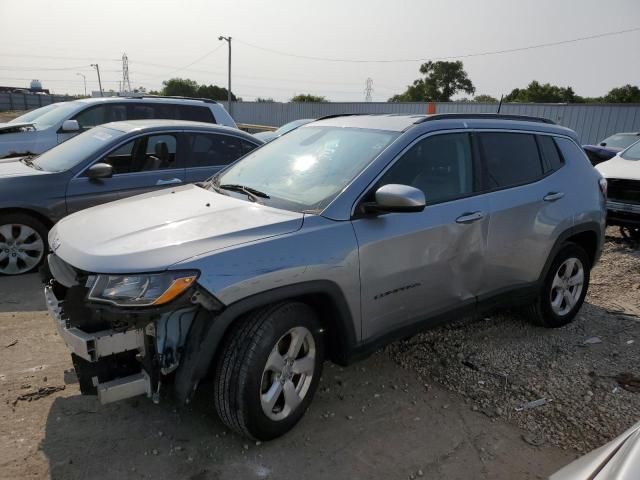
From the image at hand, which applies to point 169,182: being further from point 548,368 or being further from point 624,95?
point 624,95

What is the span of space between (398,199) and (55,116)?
753 cm

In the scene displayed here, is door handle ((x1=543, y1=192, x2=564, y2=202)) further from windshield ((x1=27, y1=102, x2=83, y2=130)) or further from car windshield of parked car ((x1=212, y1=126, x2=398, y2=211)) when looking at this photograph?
windshield ((x1=27, y1=102, x2=83, y2=130))

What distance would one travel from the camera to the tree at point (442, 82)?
6281 centimetres

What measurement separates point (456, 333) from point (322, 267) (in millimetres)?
2023

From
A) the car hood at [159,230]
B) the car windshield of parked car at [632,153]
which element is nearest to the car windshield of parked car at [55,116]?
the car hood at [159,230]

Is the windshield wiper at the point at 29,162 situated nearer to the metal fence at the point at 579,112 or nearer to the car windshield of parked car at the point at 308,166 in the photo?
the car windshield of parked car at the point at 308,166

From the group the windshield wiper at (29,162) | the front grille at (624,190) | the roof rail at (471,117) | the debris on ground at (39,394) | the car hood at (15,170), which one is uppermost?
the roof rail at (471,117)

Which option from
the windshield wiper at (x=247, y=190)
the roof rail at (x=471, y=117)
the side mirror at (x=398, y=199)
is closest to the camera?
the side mirror at (x=398, y=199)

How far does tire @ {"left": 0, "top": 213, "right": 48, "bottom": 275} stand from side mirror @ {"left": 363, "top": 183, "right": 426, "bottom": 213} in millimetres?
3969

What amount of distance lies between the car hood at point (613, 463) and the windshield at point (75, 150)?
17.5 ft

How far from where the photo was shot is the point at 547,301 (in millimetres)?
4281

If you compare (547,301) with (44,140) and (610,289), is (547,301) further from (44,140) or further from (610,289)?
(44,140)

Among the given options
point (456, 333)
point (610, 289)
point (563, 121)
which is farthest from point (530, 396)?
point (563, 121)

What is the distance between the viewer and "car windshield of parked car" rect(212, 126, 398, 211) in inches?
121
